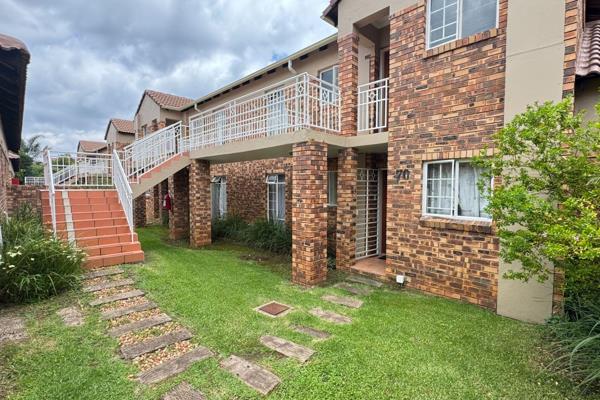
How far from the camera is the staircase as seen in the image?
691 centimetres

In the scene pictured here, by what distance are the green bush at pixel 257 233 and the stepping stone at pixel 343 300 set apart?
365cm

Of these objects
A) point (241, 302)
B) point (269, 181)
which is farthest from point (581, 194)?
point (269, 181)

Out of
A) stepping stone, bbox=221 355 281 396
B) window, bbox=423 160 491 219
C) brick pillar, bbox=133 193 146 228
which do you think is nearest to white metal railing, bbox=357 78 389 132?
window, bbox=423 160 491 219

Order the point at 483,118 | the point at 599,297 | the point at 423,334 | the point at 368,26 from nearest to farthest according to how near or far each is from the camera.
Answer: the point at 599,297 → the point at 423,334 → the point at 483,118 → the point at 368,26

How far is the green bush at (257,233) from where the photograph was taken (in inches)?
367

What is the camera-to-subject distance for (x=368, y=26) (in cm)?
A: 716

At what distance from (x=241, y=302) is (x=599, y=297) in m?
5.05

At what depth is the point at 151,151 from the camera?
1012cm

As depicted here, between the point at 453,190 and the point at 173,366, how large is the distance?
529 cm

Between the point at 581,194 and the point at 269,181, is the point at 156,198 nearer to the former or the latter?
the point at 269,181

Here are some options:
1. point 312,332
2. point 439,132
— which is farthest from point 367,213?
point 312,332

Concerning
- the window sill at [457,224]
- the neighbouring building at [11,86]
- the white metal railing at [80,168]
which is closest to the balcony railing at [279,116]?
the window sill at [457,224]

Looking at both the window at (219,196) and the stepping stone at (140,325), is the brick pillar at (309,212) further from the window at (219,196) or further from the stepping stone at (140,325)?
the window at (219,196)

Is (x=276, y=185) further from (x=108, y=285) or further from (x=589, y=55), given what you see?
(x=589, y=55)
